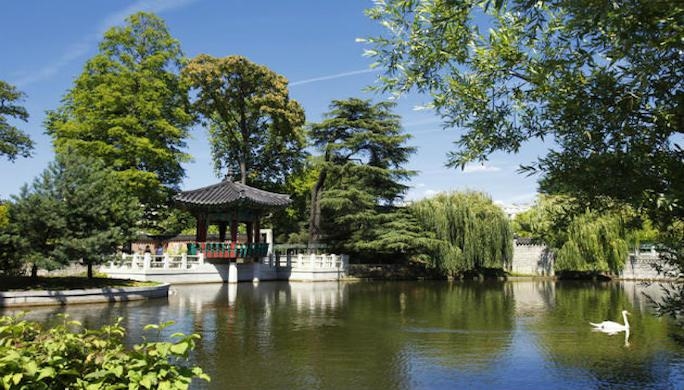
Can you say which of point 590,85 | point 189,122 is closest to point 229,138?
point 189,122

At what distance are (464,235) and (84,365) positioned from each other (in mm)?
25939

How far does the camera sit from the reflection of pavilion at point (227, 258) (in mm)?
22438

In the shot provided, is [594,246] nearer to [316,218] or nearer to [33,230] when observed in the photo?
[316,218]

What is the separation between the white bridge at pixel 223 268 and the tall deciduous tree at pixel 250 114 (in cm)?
578

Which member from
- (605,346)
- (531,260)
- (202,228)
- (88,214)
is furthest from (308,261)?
(605,346)

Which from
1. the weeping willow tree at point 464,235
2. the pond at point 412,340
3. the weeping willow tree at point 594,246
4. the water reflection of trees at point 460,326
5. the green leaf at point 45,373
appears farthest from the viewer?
the weeping willow tree at point 464,235

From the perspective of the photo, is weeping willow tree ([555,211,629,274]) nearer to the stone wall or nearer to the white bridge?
the stone wall

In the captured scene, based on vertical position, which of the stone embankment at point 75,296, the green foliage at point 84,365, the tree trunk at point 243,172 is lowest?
the stone embankment at point 75,296

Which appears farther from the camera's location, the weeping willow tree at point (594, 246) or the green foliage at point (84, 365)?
the weeping willow tree at point (594, 246)

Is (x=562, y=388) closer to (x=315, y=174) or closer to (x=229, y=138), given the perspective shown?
(x=229, y=138)

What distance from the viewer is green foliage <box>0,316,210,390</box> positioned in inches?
122

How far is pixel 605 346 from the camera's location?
9539mm

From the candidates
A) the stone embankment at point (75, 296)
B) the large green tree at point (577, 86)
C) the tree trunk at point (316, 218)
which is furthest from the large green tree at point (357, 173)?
the large green tree at point (577, 86)

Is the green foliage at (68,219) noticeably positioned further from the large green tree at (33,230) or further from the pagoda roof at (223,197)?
the pagoda roof at (223,197)
